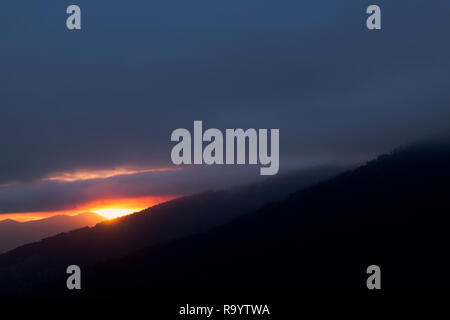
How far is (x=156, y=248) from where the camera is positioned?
163 meters

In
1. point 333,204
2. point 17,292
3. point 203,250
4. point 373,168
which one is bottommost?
point 17,292

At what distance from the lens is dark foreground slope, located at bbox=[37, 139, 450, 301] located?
99.9 m

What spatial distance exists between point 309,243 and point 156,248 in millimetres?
54874

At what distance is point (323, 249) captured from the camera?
120 meters

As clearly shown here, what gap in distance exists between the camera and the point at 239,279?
110 m

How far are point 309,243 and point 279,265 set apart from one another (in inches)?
557

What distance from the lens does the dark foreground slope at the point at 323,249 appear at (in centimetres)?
9994

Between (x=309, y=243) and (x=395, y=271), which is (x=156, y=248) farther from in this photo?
(x=395, y=271)

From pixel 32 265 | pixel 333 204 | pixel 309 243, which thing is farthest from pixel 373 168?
pixel 32 265

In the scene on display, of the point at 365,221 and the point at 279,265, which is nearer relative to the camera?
the point at 279,265

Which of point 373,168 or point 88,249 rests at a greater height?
point 373,168
